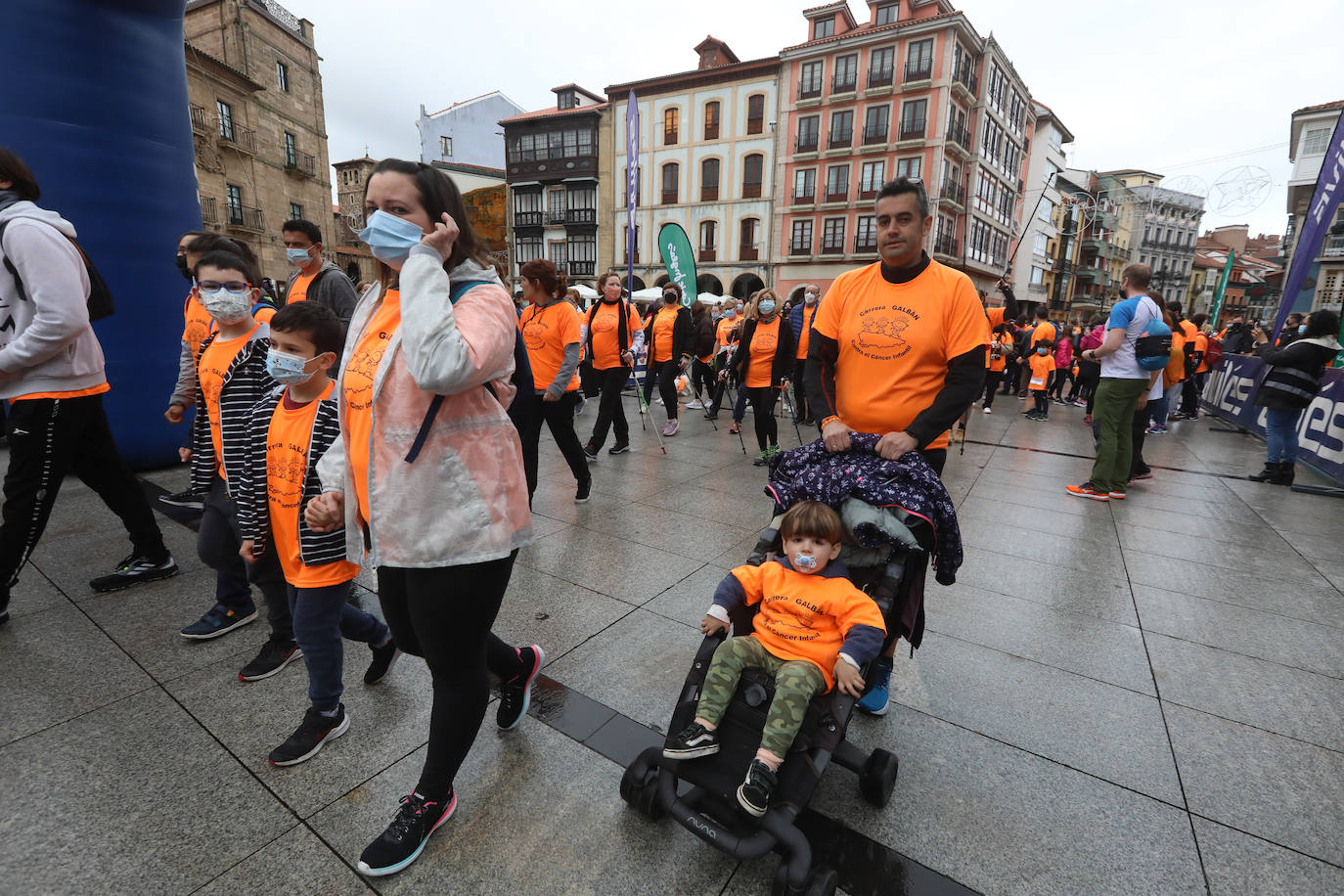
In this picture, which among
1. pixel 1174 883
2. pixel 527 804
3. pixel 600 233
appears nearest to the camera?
pixel 1174 883

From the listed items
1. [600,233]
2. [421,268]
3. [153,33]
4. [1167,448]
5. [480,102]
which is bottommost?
[1167,448]

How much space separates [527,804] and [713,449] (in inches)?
239

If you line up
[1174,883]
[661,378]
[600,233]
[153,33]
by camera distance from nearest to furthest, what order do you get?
[1174,883]
[153,33]
[661,378]
[600,233]

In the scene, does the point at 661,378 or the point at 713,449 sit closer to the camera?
the point at 713,449

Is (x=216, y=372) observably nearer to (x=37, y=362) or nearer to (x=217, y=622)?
(x=37, y=362)

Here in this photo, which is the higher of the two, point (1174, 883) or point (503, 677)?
point (503, 677)

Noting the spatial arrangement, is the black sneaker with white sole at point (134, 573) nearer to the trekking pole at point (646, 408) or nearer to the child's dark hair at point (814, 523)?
the child's dark hair at point (814, 523)

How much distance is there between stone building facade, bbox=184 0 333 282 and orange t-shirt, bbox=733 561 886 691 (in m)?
29.8

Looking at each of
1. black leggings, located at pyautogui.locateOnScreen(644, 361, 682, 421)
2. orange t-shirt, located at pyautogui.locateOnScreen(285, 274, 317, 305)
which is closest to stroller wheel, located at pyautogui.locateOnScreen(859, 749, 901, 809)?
orange t-shirt, located at pyautogui.locateOnScreen(285, 274, 317, 305)

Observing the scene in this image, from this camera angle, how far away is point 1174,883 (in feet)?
6.07

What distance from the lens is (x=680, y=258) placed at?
11352 millimetres

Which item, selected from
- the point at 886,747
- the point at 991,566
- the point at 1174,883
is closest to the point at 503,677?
the point at 886,747

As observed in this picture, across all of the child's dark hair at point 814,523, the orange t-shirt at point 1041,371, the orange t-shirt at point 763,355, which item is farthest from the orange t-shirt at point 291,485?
the orange t-shirt at point 1041,371

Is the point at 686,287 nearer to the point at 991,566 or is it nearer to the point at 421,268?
the point at 991,566
